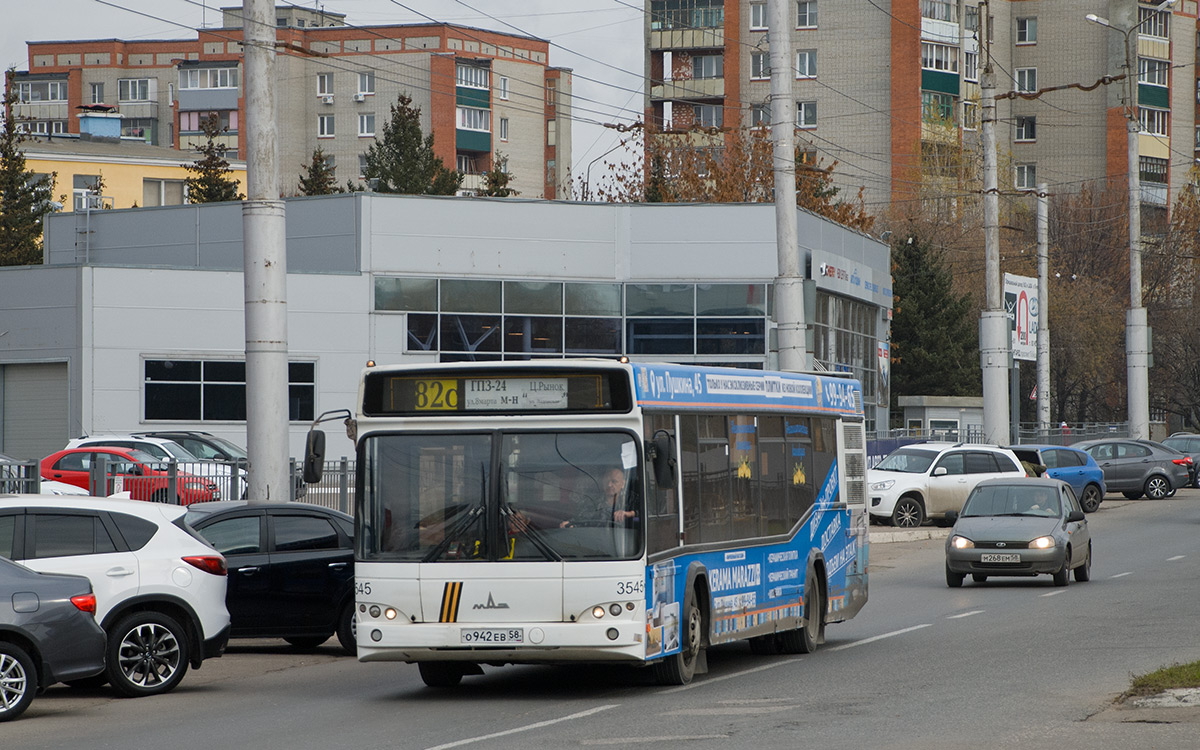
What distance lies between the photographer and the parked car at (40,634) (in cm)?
1158

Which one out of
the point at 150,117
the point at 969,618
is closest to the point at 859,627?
the point at 969,618

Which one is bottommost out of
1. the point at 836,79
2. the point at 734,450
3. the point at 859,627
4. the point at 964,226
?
the point at 859,627

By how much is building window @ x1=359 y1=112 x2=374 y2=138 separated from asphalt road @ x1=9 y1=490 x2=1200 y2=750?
8386 centimetres

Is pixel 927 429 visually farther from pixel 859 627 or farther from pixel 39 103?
pixel 39 103

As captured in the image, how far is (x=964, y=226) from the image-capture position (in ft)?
297

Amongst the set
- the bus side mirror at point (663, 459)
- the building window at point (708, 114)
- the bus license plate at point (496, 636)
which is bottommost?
the bus license plate at point (496, 636)

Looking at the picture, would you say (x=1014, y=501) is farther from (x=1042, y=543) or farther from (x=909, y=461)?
(x=909, y=461)

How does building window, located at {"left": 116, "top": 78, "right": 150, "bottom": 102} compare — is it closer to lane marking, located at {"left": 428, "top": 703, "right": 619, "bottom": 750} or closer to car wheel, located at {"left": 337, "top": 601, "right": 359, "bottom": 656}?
car wheel, located at {"left": 337, "top": 601, "right": 359, "bottom": 656}

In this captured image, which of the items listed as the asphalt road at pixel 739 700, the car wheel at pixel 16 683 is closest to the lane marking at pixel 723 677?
the asphalt road at pixel 739 700

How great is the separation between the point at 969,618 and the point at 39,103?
348 feet

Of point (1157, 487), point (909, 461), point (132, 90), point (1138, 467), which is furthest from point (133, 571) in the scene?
point (132, 90)

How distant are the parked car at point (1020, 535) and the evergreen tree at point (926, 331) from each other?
50.8m

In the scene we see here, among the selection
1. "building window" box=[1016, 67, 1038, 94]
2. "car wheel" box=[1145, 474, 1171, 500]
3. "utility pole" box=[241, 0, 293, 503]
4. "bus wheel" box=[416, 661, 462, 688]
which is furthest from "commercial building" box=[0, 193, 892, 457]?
"building window" box=[1016, 67, 1038, 94]

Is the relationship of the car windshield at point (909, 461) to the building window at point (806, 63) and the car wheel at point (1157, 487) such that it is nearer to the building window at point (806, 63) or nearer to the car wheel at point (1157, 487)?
the car wheel at point (1157, 487)
